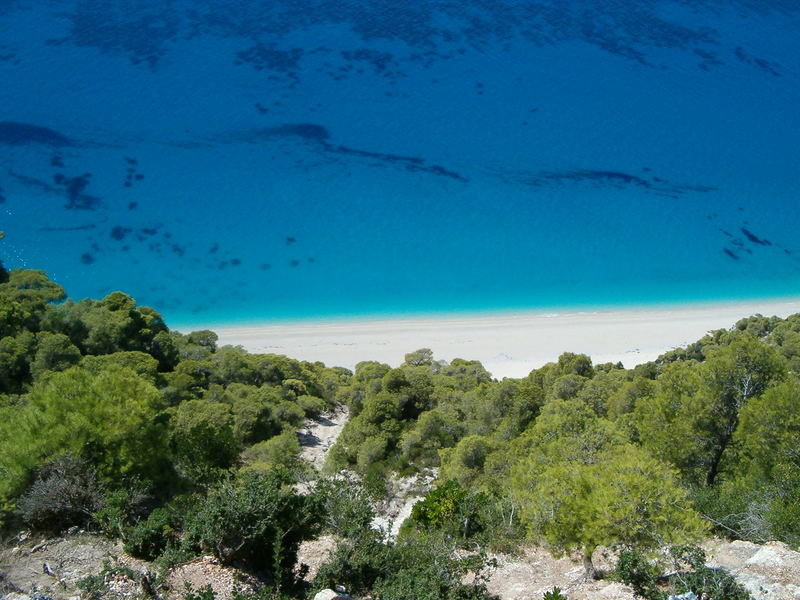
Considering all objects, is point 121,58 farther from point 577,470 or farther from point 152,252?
point 577,470

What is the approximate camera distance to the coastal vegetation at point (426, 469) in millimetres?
10297

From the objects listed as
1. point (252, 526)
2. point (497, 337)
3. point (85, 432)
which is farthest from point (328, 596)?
point (497, 337)

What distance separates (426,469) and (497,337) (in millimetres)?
17011

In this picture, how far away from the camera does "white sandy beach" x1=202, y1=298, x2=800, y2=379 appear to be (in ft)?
116

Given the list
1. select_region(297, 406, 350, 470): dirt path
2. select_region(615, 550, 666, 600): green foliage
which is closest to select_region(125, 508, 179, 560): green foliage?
A: select_region(615, 550, 666, 600): green foliage

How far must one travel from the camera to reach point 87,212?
4088 cm

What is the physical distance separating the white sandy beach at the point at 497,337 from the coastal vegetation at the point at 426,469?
12577 millimetres

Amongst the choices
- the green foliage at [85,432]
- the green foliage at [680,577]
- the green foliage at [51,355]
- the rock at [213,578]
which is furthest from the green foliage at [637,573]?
the green foliage at [51,355]

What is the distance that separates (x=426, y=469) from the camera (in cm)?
2073

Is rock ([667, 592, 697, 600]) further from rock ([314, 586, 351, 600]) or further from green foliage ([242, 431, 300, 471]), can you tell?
green foliage ([242, 431, 300, 471])

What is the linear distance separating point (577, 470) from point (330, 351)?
84.1ft

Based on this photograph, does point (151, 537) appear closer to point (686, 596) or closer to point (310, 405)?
point (686, 596)

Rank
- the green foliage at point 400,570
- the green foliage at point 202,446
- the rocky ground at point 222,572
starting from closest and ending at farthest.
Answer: the rocky ground at point 222,572 → the green foliage at point 400,570 → the green foliage at point 202,446

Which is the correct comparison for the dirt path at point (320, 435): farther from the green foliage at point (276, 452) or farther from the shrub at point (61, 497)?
the shrub at point (61, 497)
